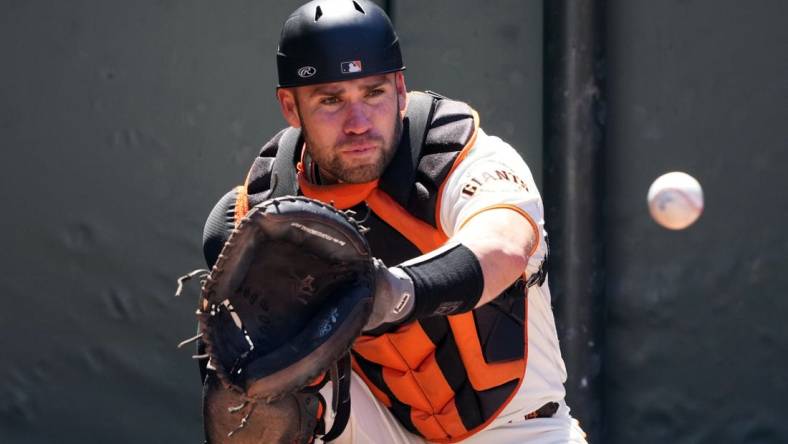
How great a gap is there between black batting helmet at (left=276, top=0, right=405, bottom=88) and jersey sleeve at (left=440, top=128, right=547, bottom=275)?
352mm

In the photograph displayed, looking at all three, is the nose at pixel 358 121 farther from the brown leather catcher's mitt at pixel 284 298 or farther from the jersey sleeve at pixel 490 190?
the brown leather catcher's mitt at pixel 284 298

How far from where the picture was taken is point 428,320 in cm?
418

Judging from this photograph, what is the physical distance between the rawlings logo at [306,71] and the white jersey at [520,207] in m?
0.47

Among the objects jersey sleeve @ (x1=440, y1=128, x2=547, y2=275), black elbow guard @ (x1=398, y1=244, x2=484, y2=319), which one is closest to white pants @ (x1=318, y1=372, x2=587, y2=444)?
jersey sleeve @ (x1=440, y1=128, x2=547, y2=275)

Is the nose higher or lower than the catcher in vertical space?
higher

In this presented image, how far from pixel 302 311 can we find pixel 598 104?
2.60 meters

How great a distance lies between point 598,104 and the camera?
5.82 m

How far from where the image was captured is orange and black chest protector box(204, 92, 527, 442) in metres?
4.09

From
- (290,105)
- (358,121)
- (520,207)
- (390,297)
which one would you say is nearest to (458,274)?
(390,297)

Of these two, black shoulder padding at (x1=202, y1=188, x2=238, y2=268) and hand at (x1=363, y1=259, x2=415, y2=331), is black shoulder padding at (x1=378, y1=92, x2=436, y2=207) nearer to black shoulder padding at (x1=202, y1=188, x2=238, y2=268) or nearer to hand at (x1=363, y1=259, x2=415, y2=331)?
black shoulder padding at (x1=202, y1=188, x2=238, y2=268)

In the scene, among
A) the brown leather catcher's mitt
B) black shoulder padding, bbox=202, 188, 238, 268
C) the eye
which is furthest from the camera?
black shoulder padding, bbox=202, 188, 238, 268

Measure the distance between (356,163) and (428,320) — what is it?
47 centimetres

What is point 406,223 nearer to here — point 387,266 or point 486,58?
point 387,266

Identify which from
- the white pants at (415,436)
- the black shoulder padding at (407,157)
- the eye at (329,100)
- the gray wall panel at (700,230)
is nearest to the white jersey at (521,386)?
the white pants at (415,436)
